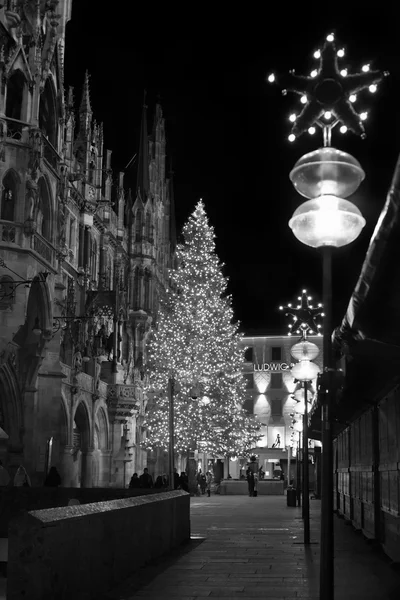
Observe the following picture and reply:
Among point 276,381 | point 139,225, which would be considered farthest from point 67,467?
point 276,381

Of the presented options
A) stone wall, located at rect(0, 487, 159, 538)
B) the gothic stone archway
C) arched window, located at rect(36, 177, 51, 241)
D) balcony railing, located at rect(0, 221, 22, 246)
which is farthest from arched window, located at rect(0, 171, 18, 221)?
stone wall, located at rect(0, 487, 159, 538)

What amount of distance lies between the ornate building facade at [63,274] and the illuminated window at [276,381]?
2944cm

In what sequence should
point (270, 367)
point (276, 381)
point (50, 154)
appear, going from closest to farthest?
1. point (50, 154)
2. point (276, 381)
3. point (270, 367)

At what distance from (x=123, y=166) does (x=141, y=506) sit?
189 ft

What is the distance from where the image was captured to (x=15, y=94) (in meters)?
28.6

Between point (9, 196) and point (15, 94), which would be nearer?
point (9, 196)

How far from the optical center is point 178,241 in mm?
76188

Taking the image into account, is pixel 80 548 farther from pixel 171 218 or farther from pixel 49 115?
pixel 171 218

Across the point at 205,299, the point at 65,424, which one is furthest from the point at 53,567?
the point at 205,299

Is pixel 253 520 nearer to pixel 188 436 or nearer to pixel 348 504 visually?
pixel 348 504

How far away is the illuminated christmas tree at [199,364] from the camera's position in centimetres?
4734

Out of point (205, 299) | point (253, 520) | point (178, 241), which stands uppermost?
point (178, 241)

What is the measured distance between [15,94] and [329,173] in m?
23.3

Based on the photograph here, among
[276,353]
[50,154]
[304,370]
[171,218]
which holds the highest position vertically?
[171,218]
